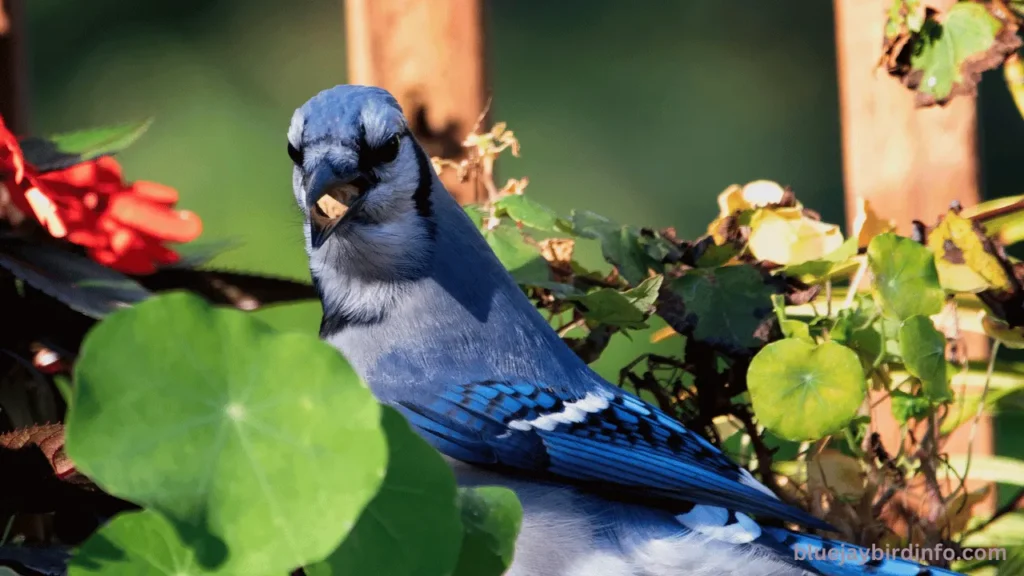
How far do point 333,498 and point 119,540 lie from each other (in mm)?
98

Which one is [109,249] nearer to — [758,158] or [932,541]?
[932,541]

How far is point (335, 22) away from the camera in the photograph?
376 centimetres

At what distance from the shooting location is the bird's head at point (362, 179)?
0.89 meters

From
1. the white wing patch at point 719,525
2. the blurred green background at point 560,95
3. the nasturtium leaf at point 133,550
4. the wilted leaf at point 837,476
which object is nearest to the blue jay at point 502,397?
the white wing patch at point 719,525

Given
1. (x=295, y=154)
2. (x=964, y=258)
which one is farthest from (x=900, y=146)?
(x=295, y=154)

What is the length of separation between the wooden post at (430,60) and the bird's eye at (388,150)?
0.40 metres

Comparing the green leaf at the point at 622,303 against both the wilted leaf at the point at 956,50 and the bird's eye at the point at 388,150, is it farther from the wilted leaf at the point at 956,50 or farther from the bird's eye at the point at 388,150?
the wilted leaf at the point at 956,50

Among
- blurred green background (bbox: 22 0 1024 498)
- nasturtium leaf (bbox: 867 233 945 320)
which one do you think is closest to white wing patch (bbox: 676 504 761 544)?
nasturtium leaf (bbox: 867 233 945 320)

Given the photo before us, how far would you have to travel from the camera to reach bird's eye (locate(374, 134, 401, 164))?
36.8 inches

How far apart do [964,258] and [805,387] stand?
0.24 metres

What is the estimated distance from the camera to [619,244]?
1.08m

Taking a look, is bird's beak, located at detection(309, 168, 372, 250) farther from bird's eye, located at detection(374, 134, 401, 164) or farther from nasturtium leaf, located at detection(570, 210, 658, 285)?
nasturtium leaf, located at detection(570, 210, 658, 285)

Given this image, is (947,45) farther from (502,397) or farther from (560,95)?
(560,95)

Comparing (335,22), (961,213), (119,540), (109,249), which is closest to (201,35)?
(335,22)
